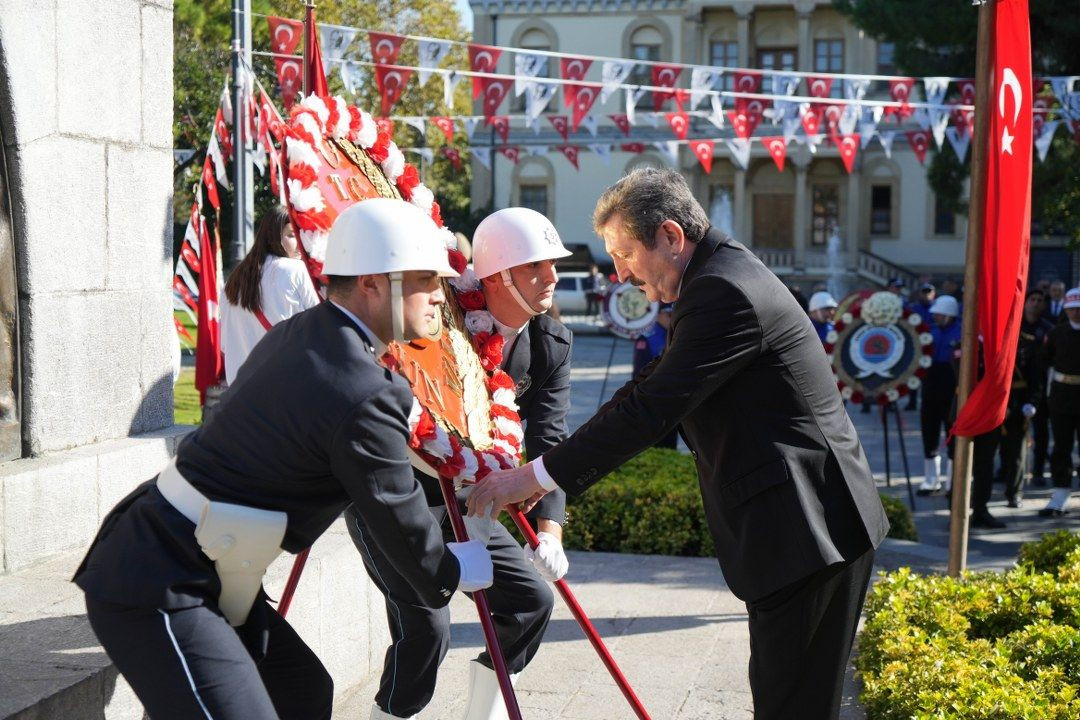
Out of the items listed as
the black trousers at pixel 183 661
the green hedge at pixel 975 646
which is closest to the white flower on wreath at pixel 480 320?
the black trousers at pixel 183 661

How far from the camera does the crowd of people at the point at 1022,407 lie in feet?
32.6

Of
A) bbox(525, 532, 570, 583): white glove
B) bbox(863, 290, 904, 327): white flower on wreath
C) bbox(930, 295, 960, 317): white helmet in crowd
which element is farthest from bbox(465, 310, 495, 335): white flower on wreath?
bbox(930, 295, 960, 317): white helmet in crowd

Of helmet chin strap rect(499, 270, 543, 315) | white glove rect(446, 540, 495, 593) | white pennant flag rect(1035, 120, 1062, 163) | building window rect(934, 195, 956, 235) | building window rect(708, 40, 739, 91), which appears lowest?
white glove rect(446, 540, 495, 593)

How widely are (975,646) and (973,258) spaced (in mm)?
1843

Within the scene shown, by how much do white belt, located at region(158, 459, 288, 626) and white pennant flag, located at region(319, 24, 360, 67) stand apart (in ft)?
33.5

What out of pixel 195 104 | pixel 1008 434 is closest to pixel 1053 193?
pixel 1008 434

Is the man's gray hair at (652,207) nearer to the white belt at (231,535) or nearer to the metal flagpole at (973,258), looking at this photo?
the white belt at (231,535)

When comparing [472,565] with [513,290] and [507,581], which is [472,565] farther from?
[513,290]

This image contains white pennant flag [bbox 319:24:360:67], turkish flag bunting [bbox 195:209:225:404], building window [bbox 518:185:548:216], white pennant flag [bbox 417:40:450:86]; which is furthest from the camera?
building window [bbox 518:185:548:216]

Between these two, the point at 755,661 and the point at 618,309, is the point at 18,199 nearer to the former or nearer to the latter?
the point at 755,661

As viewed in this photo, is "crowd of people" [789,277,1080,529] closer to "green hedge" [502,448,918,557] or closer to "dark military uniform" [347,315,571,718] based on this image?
"green hedge" [502,448,918,557]

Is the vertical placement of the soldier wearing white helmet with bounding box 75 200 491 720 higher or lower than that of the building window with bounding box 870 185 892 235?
lower

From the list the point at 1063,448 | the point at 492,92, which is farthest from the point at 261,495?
the point at 492,92

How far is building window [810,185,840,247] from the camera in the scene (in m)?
45.7
